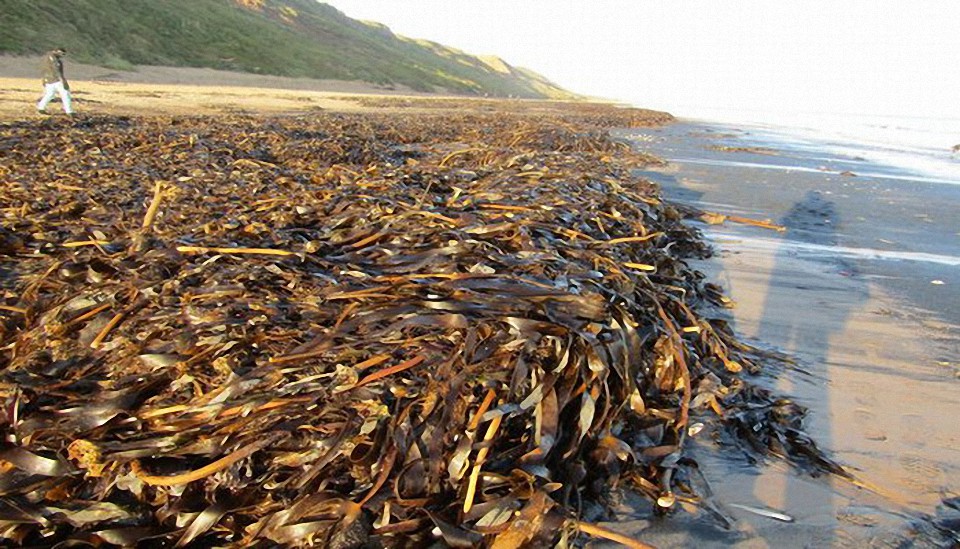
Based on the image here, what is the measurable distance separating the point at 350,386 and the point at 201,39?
38.9 meters

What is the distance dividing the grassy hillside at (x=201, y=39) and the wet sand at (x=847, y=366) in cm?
2392

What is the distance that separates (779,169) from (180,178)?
10198 millimetres

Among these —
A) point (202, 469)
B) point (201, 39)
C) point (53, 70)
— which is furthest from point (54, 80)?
point (201, 39)

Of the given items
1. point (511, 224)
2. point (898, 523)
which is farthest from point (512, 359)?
point (898, 523)

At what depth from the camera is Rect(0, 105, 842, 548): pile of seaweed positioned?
1.33 metres

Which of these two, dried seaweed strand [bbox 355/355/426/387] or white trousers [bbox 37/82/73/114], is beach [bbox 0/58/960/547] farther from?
white trousers [bbox 37/82/73/114]

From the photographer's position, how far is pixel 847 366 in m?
2.71

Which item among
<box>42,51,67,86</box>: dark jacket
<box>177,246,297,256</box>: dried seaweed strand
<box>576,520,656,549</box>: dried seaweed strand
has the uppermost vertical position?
<box>42,51,67,86</box>: dark jacket

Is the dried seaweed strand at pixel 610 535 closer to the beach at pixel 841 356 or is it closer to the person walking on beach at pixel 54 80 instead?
the beach at pixel 841 356

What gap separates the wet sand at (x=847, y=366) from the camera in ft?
5.38

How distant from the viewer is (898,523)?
1.64 meters

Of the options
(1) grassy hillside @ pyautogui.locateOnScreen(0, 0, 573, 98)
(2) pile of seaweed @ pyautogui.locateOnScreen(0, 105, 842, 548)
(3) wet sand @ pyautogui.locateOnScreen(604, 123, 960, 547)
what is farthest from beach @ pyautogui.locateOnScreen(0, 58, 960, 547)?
(1) grassy hillside @ pyautogui.locateOnScreen(0, 0, 573, 98)

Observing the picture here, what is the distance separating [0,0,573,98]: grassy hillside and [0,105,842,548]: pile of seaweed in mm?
23483

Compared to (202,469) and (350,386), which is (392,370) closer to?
(350,386)
